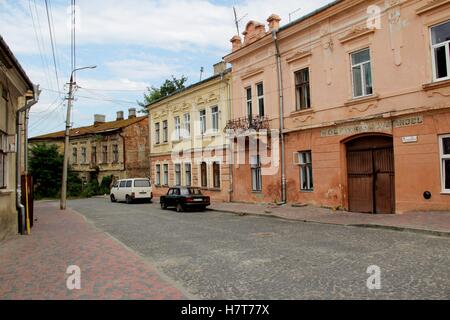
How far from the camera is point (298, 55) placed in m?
18.2

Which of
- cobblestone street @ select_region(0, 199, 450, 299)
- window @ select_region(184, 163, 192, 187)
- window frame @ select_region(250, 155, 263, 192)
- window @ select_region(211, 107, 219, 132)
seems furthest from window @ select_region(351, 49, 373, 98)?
window @ select_region(184, 163, 192, 187)

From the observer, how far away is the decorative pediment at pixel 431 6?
12.7 meters

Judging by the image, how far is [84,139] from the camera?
45.0 meters

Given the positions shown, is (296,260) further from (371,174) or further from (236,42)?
(236,42)

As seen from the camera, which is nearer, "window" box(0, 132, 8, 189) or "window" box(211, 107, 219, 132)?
"window" box(0, 132, 8, 189)

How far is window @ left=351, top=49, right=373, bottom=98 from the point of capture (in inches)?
603

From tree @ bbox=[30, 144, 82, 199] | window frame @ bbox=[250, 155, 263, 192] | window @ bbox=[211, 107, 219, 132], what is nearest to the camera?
window frame @ bbox=[250, 155, 263, 192]

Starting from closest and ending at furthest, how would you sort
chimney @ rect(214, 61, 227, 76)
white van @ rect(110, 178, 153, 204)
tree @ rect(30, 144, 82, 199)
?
chimney @ rect(214, 61, 227, 76)
white van @ rect(110, 178, 153, 204)
tree @ rect(30, 144, 82, 199)

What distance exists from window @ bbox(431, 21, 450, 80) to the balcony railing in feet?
27.8

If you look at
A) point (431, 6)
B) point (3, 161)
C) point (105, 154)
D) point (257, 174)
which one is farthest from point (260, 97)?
point (105, 154)

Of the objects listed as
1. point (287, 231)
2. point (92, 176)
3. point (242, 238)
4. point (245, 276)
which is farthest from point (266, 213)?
point (92, 176)

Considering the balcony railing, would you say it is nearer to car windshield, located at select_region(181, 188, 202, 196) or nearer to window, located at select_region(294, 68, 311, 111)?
window, located at select_region(294, 68, 311, 111)

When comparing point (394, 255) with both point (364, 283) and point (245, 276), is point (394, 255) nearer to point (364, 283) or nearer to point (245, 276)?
point (364, 283)

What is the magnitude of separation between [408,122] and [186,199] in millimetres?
10955
